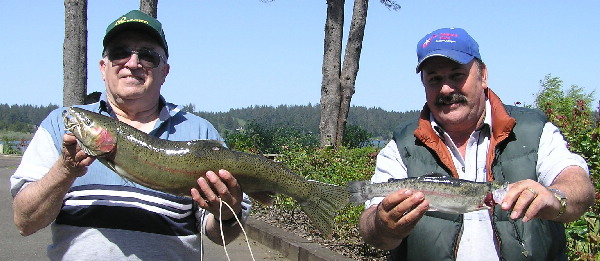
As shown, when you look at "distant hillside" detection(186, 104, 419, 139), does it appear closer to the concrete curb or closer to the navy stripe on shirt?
the concrete curb

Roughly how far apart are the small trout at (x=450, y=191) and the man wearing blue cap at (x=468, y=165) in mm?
78

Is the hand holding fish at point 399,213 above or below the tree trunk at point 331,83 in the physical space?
below

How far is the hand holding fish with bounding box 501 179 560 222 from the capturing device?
3.09 metres

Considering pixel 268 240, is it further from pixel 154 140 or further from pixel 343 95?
pixel 343 95

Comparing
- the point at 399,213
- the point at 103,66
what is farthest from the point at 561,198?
the point at 103,66

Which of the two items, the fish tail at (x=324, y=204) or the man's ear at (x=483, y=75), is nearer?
the fish tail at (x=324, y=204)

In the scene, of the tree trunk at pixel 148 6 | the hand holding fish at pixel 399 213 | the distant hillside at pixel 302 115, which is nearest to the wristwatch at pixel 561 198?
the hand holding fish at pixel 399 213

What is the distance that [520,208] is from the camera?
121 inches

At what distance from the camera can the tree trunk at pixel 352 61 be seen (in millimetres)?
19641

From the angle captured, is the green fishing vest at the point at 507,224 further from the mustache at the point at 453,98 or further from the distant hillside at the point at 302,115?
the distant hillside at the point at 302,115

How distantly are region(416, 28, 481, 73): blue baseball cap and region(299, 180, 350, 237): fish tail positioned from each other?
0.93 m

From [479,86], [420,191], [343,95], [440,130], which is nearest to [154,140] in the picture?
[420,191]

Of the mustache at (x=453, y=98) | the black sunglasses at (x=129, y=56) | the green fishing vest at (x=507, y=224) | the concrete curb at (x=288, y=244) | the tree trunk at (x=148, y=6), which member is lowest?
the concrete curb at (x=288, y=244)

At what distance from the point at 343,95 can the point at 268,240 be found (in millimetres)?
10014
